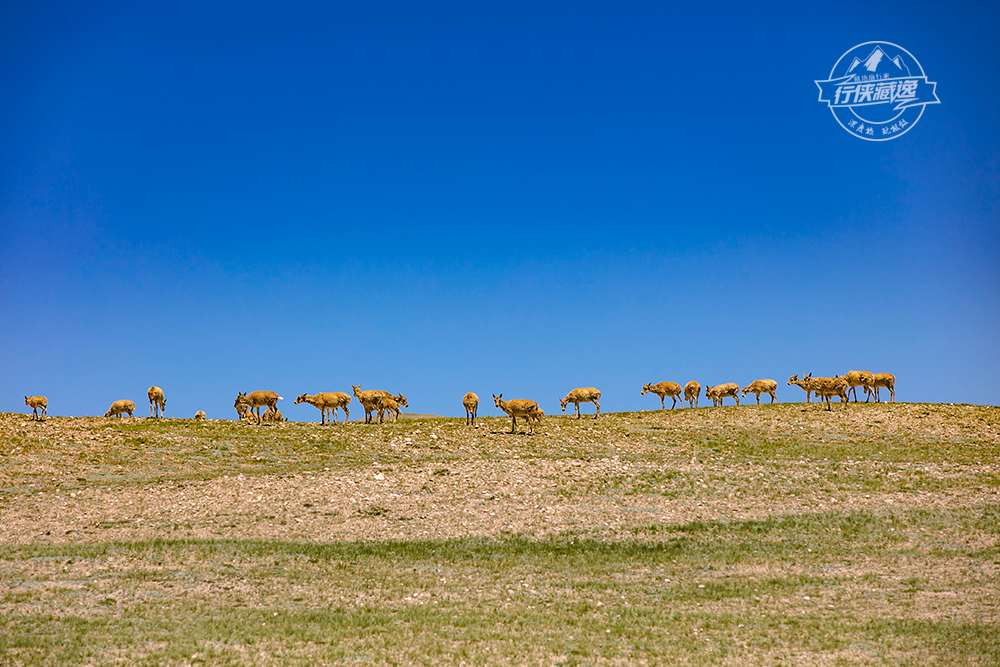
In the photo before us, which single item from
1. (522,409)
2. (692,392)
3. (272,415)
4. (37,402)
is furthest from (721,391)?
(37,402)

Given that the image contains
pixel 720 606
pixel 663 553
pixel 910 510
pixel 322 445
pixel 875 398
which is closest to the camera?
pixel 720 606

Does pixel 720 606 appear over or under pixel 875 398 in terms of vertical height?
under

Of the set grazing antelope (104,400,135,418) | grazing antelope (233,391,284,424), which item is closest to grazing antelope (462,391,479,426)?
grazing antelope (233,391,284,424)

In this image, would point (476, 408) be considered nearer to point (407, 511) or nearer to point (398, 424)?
point (398, 424)

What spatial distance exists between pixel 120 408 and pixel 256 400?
9.25 m

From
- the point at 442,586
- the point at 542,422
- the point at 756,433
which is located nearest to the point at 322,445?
the point at 542,422

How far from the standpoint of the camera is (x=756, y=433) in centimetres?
4506

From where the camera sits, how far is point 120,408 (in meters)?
50.5

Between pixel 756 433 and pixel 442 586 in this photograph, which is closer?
pixel 442 586

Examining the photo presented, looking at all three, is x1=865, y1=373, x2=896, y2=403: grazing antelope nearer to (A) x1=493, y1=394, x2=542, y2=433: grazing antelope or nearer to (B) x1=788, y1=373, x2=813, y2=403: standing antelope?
(B) x1=788, y1=373, x2=813, y2=403: standing antelope

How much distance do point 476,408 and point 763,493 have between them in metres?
20.0

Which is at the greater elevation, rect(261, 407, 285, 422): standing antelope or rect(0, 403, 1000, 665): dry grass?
rect(261, 407, 285, 422): standing antelope

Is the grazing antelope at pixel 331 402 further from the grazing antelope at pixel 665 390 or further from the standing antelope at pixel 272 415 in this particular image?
the grazing antelope at pixel 665 390

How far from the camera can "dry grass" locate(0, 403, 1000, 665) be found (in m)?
17.0
